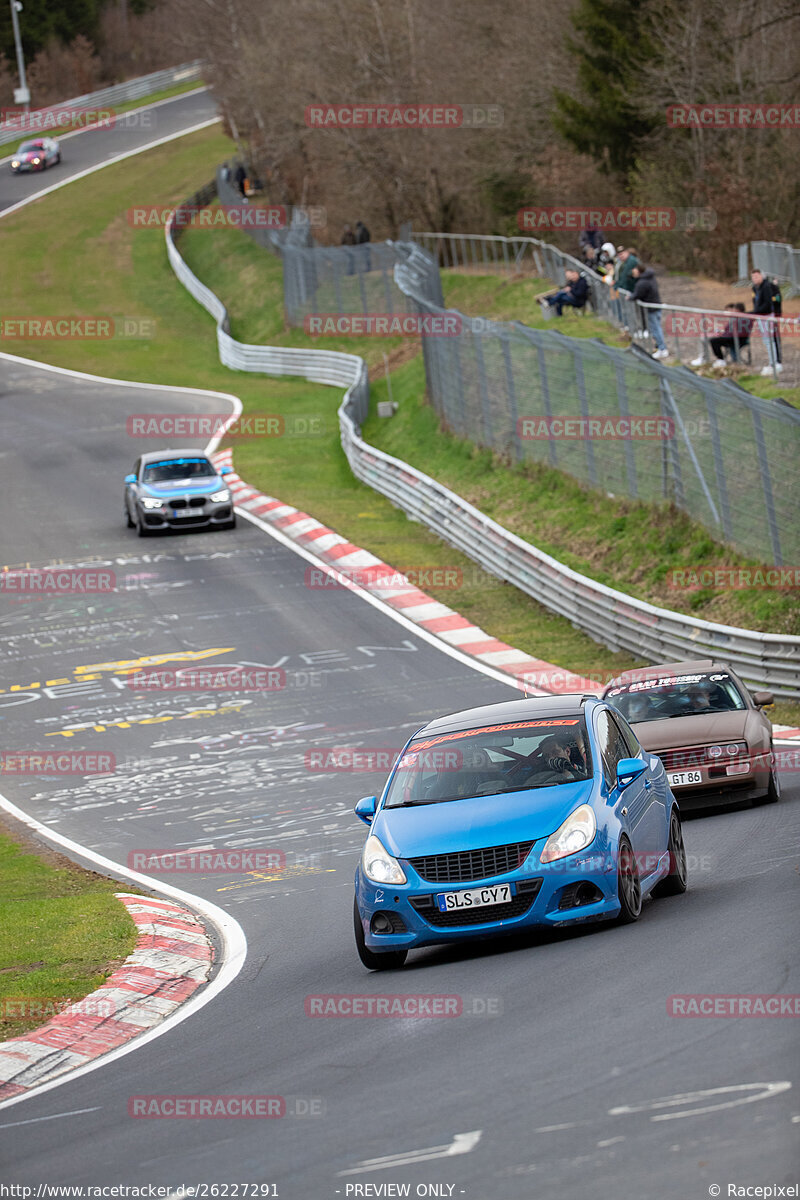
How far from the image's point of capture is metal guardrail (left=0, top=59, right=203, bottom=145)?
92.7 meters

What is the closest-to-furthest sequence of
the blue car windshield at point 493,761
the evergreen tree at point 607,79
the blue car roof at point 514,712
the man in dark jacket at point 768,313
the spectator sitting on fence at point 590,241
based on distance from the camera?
the blue car windshield at point 493,761 → the blue car roof at point 514,712 → the man in dark jacket at point 768,313 → the spectator sitting on fence at point 590,241 → the evergreen tree at point 607,79

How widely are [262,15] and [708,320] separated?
45687 mm

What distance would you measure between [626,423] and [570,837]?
52.2 ft

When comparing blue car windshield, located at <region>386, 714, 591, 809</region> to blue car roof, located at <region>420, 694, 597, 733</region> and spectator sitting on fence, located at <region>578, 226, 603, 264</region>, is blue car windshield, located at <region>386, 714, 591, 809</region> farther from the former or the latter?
spectator sitting on fence, located at <region>578, 226, 603, 264</region>

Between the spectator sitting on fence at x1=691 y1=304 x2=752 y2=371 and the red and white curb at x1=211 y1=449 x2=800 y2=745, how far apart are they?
258 inches

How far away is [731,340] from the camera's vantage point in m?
26.6

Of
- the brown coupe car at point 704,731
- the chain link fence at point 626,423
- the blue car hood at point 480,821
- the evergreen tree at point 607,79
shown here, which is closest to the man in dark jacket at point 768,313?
the chain link fence at point 626,423

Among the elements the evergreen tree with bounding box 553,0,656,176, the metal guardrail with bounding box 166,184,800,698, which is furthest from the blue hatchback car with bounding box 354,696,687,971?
the evergreen tree with bounding box 553,0,656,176

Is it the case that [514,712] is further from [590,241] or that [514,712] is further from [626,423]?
[590,241]

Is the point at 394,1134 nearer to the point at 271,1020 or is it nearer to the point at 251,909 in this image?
the point at 271,1020

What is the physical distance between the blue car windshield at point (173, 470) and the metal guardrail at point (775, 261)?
1351 centimetres

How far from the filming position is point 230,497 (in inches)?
1242

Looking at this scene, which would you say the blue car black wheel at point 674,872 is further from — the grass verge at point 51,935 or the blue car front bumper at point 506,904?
the grass verge at point 51,935

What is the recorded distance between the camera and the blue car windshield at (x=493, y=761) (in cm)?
1002
